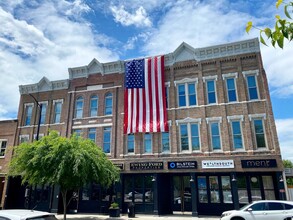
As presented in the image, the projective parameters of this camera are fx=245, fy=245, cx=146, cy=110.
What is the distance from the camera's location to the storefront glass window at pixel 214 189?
62.7 ft

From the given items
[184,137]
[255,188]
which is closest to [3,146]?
[184,137]

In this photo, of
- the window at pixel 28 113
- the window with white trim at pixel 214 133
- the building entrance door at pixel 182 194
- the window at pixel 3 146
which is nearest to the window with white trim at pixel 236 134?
the window with white trim at pixel 214 133

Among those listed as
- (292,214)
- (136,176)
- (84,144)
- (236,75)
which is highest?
(236,75)

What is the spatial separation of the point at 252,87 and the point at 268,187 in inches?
311

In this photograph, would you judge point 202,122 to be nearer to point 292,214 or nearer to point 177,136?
point 177,136

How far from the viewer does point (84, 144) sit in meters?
16.4

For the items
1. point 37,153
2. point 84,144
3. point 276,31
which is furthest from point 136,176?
point 276,31

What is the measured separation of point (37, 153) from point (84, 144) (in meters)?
2.94

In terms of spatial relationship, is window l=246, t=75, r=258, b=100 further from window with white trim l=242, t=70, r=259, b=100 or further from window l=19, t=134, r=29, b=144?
window l=19, t=134, r=29, b=144

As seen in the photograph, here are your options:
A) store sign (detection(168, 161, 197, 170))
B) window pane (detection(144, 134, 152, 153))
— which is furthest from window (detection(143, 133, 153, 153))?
store sign (detection(168, 161, 197, 170))

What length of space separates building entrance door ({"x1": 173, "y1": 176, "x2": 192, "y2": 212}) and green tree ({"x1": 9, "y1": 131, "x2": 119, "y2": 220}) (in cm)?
727

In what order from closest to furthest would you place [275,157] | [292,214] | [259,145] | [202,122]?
1. [292,214]
2. [275,157]
3. [259,145]
4. [202,122]

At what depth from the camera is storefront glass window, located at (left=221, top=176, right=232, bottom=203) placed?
739 inches

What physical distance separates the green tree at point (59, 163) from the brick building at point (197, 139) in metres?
5.52
